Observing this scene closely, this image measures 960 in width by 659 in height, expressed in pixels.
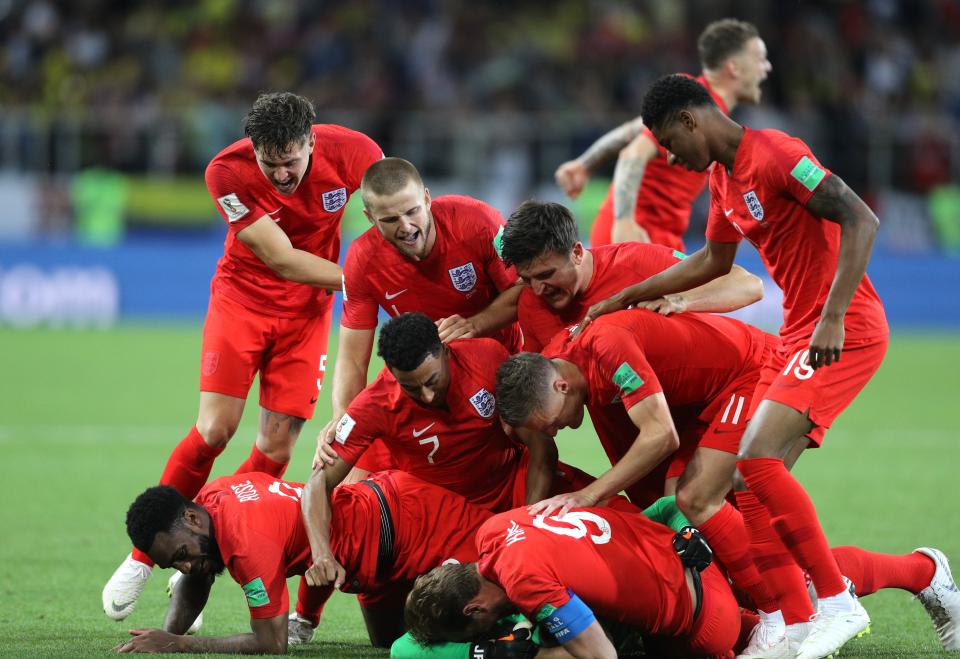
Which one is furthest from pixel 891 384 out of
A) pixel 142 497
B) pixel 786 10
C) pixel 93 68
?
pixel 93 68

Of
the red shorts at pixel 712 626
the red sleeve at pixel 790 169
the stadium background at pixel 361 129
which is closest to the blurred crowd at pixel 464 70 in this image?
the stadium background at pixel 361 129

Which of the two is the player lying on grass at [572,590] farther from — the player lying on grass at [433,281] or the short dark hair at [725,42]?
the short dark hair at [725,42]

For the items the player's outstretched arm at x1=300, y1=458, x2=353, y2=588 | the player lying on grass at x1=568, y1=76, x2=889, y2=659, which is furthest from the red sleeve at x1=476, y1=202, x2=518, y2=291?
the player's outstretched arm at x1=300, y1=458, x2=353, y2=588

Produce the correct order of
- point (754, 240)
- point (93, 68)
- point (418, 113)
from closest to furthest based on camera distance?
point (754, 240) → point (418, 113) → point (93, 68)

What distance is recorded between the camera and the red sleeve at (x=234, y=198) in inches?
274

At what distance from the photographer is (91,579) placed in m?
7.02

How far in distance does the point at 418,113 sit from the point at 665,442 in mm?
14720

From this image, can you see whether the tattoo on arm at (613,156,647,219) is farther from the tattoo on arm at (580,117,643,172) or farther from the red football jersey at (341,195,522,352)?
the red football jersey at (341,195,522,352)

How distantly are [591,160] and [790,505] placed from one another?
3642 millimetres

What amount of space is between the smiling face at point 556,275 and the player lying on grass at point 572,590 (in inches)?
40.7

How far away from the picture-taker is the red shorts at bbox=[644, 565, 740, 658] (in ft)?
17.3

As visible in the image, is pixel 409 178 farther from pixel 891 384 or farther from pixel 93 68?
pixel 93 68

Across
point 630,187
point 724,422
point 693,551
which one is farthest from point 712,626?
point 630,187

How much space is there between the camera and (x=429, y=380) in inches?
218
